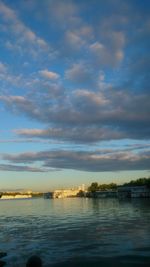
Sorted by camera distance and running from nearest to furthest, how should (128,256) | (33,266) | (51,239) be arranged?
1. (33,266)
2. (128,256)
3. (51,239)

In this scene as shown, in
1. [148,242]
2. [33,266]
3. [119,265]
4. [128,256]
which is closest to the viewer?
[33,266]

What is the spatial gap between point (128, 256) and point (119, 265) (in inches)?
164

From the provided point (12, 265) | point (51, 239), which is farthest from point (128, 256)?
point (51, 239)

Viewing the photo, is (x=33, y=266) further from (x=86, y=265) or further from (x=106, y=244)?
(x=106, y=244)

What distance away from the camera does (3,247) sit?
5225 centimetres

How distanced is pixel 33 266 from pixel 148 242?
36.9 m

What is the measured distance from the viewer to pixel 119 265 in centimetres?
3712

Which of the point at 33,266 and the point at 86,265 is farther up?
the point at 33,266

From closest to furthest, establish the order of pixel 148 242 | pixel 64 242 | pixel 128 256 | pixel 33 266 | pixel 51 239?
pixel 33 266
pixel 128 256
pixel 148 242
pixel 64 242
pixel 51 239

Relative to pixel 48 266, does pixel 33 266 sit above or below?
above

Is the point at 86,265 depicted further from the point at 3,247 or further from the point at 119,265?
the point at 3,247

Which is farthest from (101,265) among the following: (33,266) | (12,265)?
(33,266)

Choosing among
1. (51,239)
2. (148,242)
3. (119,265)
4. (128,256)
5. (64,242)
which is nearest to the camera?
(119,265)

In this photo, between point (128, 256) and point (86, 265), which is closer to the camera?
point (86, 265)
